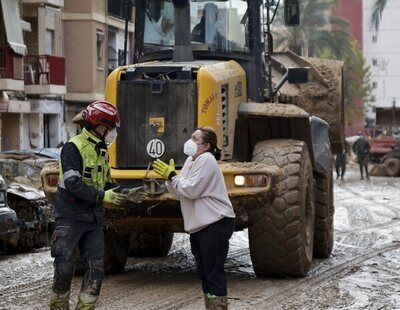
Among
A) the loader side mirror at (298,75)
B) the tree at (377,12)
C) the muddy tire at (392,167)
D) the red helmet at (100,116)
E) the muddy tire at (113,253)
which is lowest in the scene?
the muddy tire at (392,167)

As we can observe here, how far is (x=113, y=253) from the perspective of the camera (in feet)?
Answer: 42.1

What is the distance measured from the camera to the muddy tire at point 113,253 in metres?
12.7

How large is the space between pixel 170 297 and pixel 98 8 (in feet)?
106

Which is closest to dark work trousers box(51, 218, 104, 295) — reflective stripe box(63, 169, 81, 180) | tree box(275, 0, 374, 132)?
reflective stripe box(63, 169, 81, 180)

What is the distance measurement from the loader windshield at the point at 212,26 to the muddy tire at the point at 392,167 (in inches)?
1185

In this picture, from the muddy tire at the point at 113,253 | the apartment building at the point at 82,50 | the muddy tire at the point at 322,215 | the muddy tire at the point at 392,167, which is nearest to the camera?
the muddy tire at the point at 113,253

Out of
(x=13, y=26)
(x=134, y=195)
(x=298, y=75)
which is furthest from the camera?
(x=13, y=26)

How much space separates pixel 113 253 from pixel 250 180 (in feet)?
6.99

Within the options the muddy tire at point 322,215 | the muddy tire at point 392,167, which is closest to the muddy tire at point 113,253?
the muddy tire at point 322,215

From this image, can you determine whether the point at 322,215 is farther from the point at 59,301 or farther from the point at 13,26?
the point at 13,26

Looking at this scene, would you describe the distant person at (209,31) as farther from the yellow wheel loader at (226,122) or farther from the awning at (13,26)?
the awning at (13,26)

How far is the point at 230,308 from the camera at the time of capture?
411 inches

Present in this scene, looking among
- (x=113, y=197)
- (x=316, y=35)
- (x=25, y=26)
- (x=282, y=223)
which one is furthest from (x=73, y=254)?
(x=316, y=35)

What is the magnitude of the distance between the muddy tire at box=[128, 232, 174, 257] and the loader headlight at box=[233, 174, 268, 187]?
3319 mm
